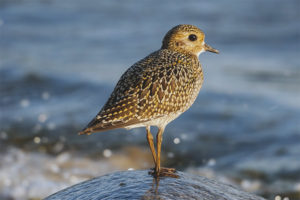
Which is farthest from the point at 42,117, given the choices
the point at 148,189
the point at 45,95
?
the point at 148,189

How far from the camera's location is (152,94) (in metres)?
5.53

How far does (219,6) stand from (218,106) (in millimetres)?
10205

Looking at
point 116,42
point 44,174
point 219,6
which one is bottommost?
point 44,174

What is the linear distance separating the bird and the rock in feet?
0.88

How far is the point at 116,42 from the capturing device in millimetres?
18047

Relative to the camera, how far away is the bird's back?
5383 mm

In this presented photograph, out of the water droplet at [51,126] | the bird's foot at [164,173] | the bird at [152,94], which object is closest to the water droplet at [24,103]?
the water droplet at [51,126]

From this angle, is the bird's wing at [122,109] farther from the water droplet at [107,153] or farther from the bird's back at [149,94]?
the water droplet at [107,153]

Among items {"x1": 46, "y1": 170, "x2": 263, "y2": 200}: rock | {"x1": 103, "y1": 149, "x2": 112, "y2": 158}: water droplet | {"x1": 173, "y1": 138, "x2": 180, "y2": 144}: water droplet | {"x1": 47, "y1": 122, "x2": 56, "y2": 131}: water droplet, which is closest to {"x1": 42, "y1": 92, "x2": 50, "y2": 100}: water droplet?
{"x1": 47, "y1": 122, "x2": 56, "y2": 131}: water droplet

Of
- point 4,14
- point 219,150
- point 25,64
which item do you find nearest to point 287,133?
point 219,150

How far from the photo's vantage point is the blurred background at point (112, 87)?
406 inches

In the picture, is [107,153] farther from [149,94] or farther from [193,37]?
[149,94]

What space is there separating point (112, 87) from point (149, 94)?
822cm

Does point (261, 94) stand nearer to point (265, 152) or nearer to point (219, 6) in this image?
point (265, 152)
